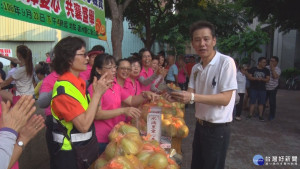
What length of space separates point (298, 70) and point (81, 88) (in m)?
14.6

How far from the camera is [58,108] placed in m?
1.65

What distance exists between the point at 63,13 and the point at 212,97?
3.03 meters

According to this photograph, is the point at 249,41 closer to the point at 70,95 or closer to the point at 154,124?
the point at 154,124

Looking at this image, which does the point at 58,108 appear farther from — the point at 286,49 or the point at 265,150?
the point at 286,49

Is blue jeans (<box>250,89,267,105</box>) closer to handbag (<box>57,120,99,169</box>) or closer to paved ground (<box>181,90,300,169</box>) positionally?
paved ground (<box>181,90,300,169</box>)

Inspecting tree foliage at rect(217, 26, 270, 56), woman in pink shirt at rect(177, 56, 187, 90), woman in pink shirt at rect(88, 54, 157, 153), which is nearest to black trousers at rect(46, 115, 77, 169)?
woman in pink shirt at rect(88, 54, 157, 153)

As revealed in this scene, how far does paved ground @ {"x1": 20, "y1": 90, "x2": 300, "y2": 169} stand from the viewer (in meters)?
3.57

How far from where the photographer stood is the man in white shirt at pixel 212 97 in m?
2.00

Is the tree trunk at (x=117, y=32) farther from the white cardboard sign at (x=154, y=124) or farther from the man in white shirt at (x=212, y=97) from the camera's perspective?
the white cardboard sign at (x=154, y=124)

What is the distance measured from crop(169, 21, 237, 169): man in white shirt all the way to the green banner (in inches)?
94.6

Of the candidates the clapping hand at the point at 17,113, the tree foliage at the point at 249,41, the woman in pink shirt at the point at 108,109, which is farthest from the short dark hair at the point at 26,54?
the tree foliage at the point at 249,41

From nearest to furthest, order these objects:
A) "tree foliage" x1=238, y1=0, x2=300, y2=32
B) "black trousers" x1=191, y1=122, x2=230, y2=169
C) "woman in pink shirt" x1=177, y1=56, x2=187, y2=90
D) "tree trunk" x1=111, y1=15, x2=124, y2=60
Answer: "black trousers" x1=191, y1=122, x2=230, y2=169
"tree trunk" x1=111, y1=15, x2=124, y2=60
"tree foliage" x1=238, y1=0, x2=300, y2=32
"woman in pink shirt" x1=177, y1=56, x2=187, y2=90

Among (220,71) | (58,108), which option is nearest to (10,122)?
(58,108)

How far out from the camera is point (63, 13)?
3.88m
